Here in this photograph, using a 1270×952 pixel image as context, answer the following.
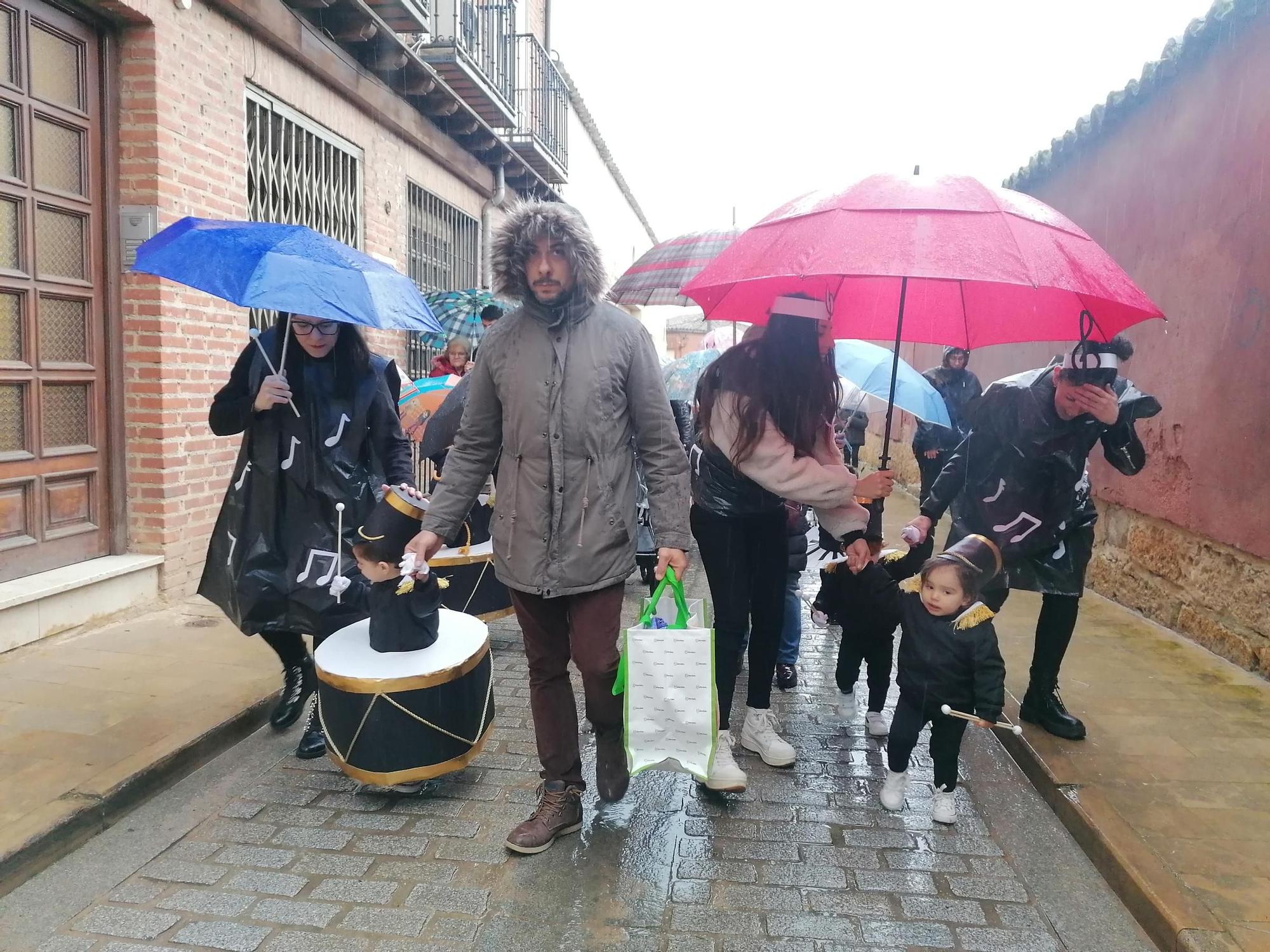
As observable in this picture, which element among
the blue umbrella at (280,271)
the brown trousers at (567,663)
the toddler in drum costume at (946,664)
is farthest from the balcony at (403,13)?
the toddler in drum costume at (946,664)

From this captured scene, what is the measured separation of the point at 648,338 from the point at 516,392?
459mm

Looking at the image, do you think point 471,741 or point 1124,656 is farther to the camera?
point 1124,656

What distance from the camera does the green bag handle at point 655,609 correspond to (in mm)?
2916

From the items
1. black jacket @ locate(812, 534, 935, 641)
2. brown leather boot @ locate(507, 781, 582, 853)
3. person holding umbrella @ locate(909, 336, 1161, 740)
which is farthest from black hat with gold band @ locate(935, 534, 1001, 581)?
brown leather boot @ locate(507, 781, 582, 853)

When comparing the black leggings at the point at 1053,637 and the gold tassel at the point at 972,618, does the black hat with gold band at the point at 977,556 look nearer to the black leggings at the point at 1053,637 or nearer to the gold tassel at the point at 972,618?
the gold tassel at the point at 972,618

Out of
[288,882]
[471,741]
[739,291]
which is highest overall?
[739,291]

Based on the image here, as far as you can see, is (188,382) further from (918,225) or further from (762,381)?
(918,225)

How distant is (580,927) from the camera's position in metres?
2.62

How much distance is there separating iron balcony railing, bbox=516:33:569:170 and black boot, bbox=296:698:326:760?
9.24 metres

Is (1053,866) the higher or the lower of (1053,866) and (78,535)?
the lower

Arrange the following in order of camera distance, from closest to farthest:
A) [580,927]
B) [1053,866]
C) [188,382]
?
[580,927]
[1053,866]
[188,382]

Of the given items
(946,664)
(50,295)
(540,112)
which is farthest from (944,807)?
(540,112)

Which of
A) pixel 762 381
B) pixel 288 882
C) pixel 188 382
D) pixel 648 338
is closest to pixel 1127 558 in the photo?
pixel 762 381

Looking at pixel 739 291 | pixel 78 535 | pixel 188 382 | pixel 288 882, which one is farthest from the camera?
pixel 188 382
